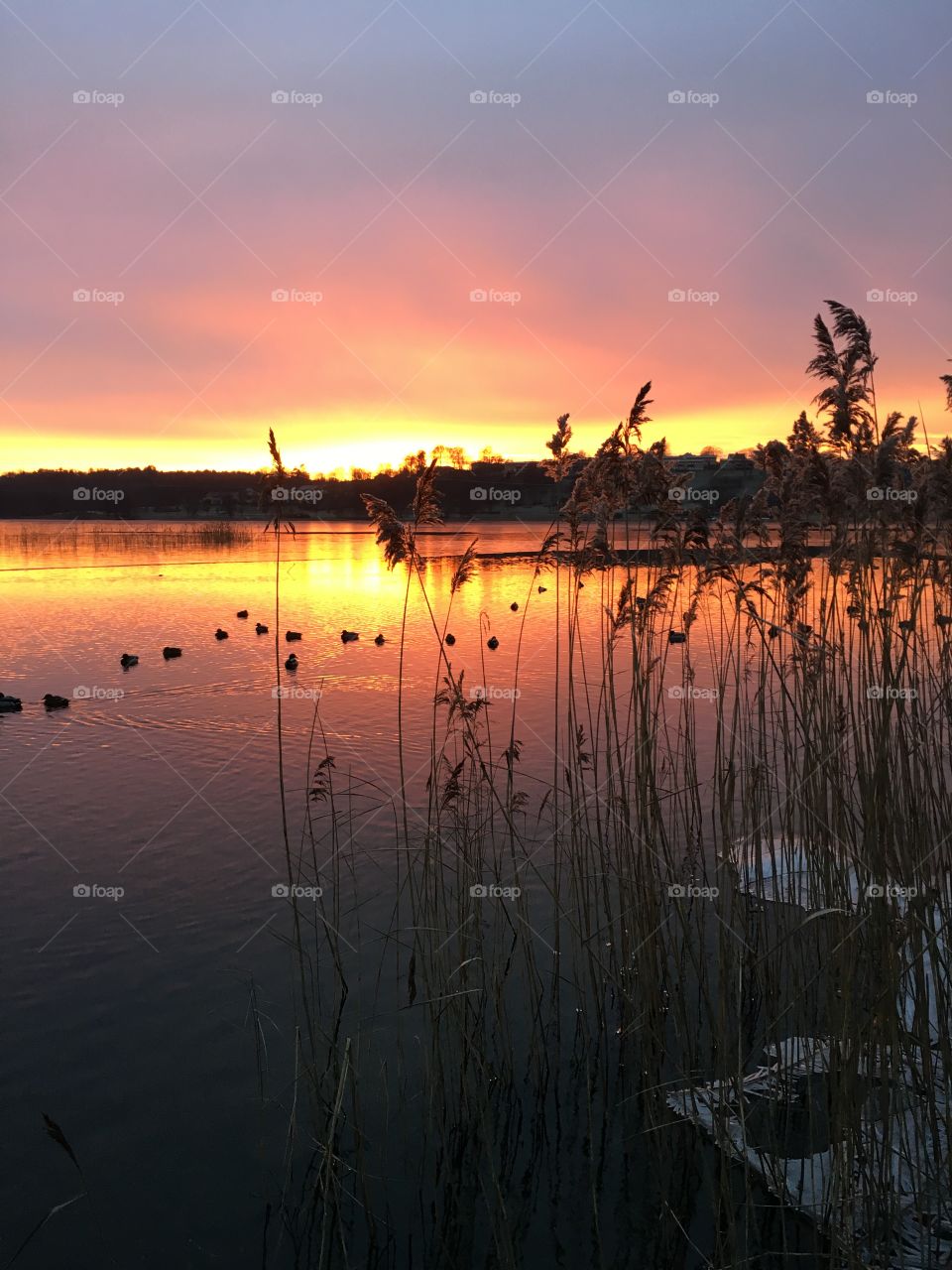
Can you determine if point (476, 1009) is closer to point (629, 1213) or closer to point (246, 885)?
point (629, 1213)

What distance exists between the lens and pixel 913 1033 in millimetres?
3635

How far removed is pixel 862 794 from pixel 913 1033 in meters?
0.95

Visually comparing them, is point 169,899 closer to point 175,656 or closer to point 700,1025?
→ point 700,1025

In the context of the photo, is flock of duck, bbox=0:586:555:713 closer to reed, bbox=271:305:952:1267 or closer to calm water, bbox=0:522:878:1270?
calm water, bbox=0:522:878:1270

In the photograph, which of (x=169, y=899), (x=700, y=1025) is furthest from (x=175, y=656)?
(x=700, y=1025)

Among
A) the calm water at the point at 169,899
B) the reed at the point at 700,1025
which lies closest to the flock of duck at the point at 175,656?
the calm water at the point at 169,899

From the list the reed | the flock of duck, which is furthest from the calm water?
the reed

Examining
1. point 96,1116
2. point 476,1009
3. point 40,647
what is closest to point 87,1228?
point 96,1116

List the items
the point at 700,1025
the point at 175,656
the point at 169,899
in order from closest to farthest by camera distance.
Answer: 1. the point at 700,1025
2. the point at 169,899
3. the point at 175,656

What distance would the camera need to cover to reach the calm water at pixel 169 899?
4.07m

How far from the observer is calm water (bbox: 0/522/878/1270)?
4070mm

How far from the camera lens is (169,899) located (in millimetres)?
6719

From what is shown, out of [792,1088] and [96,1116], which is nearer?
[792,1088]

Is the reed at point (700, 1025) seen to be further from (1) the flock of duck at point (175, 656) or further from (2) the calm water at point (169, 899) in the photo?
(1) the flock of duck at point (175, 656)
